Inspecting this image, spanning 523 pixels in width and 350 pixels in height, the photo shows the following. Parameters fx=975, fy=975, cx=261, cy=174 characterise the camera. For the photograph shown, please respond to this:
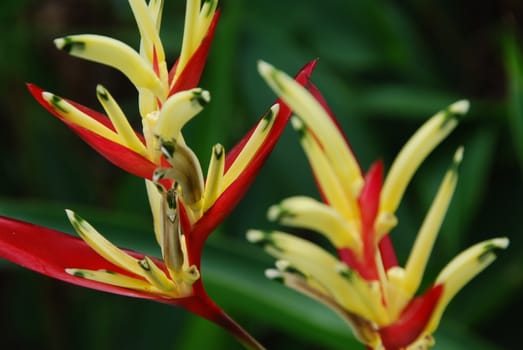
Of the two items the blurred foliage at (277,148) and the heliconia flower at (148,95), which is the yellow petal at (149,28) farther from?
the blurred foliage at (277,148)

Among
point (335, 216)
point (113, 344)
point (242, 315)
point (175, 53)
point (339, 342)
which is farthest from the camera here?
point (175, 53)

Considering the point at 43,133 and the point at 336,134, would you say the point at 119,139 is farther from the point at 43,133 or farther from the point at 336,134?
the point at 43,133

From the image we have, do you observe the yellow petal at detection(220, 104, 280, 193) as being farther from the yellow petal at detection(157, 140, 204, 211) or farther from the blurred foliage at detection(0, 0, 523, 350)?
the blurred foliage at detection(0, 0, 523, 350)

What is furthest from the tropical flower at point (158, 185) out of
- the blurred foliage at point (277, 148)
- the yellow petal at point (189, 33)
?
the blurred foliage at point (277, 148)

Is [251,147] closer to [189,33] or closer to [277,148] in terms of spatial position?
[189,33]

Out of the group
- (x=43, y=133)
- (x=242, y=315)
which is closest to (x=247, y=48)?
(x=43, y=133)

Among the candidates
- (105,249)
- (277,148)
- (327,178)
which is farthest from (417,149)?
(277,148)

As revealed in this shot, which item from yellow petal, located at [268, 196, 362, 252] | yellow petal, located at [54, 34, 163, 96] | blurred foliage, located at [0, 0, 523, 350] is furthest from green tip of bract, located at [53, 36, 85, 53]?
blurred foliage, located at [0, 0, 523, 350]
